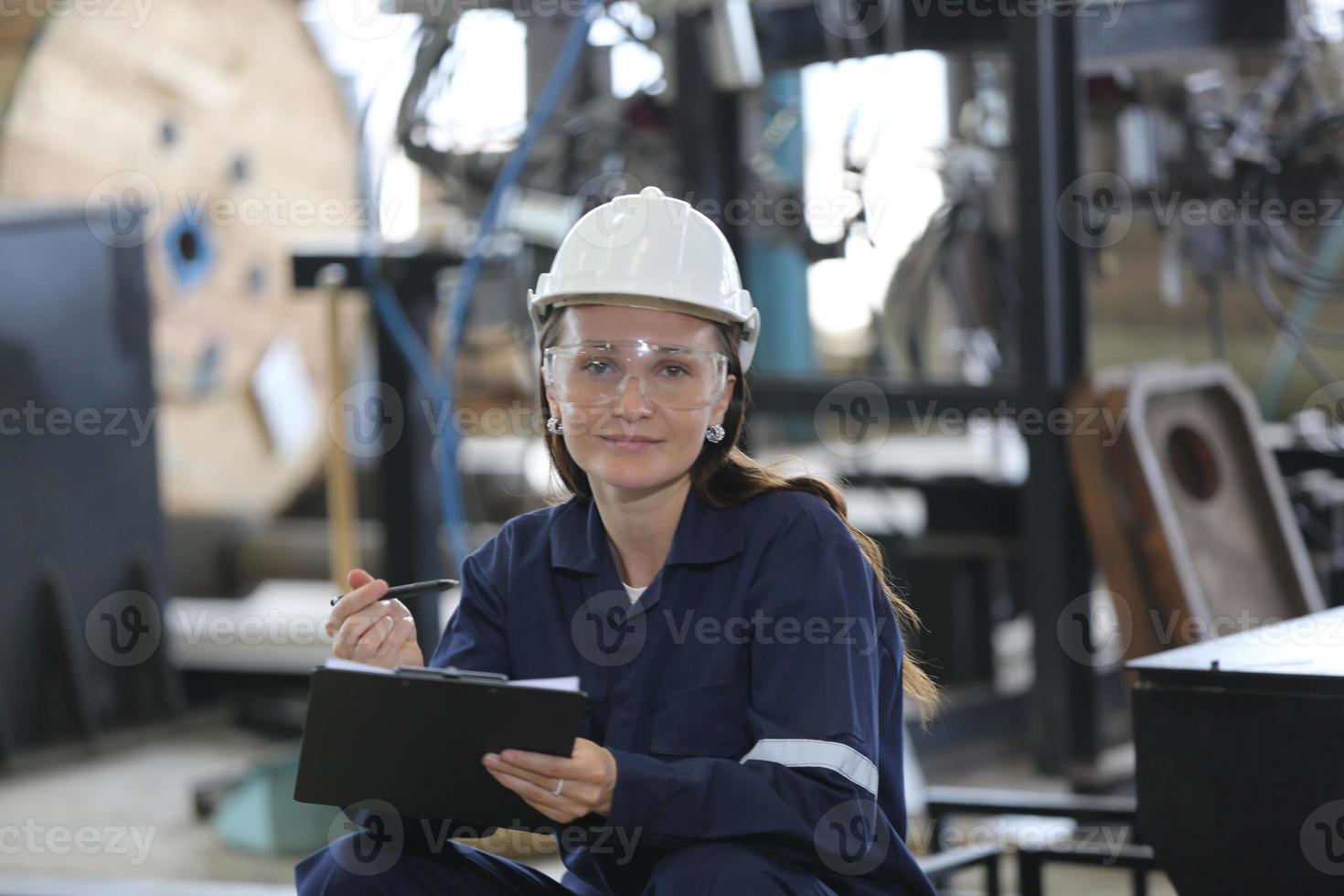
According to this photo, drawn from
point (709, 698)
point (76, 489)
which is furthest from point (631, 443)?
point (76, 489)

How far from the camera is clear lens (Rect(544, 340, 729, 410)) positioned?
1917 millimetres

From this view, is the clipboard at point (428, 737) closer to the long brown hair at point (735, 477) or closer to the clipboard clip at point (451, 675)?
the clipboard clip at point (451, 675)

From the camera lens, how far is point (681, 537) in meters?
1.96

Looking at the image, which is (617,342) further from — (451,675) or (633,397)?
(451,675)

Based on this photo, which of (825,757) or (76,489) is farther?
(76,489)

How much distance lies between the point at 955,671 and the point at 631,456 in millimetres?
3031

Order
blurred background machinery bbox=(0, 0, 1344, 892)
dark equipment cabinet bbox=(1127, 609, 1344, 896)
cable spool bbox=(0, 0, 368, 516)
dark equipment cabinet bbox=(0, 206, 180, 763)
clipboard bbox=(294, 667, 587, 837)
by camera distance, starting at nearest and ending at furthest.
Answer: clipboard bbox=(294, 667, 587, 837) < dark equipment cabinet bbox=(1127, 609, 1344, 896) < blurred background machinery bbox=(0, 0, 1344, 892) < dark equipment cabinet bbox=(0, 206, 180, 763) < cable spool bbox=(0, 0, 368, 516)

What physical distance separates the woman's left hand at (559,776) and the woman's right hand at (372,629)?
293 millimetres

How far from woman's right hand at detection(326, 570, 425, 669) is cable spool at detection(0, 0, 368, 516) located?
331 cm

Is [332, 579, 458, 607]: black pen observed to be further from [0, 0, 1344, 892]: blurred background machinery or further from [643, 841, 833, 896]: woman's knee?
[0, 0, 1344, 892]: blurred background machinery

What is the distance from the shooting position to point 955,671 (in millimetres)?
4758

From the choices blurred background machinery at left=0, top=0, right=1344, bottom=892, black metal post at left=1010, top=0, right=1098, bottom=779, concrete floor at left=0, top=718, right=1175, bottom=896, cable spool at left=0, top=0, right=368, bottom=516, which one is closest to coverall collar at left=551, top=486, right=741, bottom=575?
blurred background machinery at left=0, top=0, right=1344, bottom=892

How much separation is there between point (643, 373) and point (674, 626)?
11.8 inches

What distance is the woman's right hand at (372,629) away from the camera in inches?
76.8
